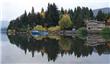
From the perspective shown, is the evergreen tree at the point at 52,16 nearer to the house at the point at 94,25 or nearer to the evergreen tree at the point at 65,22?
the evergreen tree at the point at 65,22

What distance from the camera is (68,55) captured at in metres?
3.12

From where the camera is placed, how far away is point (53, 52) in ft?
10.8

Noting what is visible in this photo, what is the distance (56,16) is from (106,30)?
816 mm

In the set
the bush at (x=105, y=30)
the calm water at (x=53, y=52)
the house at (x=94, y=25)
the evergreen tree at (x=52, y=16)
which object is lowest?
the calm water at (x=53, y=52)

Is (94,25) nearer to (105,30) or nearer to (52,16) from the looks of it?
(105,30)

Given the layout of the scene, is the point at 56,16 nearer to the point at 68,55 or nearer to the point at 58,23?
the point at 58,23

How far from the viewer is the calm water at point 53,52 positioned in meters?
2.70

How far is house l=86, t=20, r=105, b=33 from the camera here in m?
4.95

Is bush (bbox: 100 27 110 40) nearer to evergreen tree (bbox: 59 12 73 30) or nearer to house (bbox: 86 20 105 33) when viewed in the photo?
house (bbox: 86 20 105 33)

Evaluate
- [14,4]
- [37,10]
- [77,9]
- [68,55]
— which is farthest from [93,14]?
[68,55]

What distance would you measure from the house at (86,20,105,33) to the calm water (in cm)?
12

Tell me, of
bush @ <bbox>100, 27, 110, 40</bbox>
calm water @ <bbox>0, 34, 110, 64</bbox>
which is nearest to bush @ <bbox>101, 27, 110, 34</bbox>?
bush @ <bbox>100, 27, 110, 40</bbox>

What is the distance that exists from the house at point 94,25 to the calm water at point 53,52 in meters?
0.12

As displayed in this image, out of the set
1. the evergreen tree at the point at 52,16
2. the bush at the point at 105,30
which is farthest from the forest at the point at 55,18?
the bush at the point at 105,30
